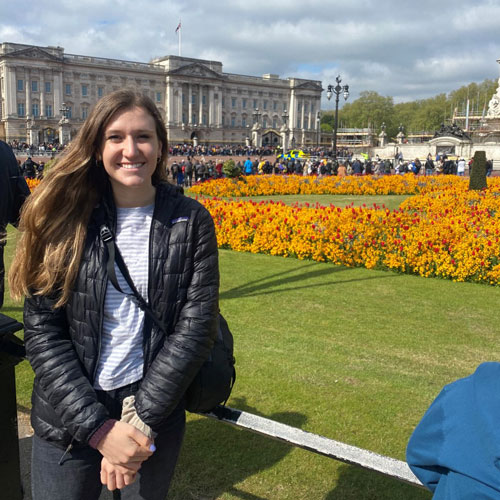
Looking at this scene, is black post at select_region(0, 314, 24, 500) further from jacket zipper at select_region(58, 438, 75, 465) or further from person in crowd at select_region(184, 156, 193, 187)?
person in crowd at select_region(184, 156, 193, 187)

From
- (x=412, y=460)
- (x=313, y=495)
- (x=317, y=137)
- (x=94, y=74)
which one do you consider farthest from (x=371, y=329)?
(x=317, y=137)

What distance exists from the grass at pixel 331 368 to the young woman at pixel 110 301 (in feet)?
4.02

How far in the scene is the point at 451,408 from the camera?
40.8 inches

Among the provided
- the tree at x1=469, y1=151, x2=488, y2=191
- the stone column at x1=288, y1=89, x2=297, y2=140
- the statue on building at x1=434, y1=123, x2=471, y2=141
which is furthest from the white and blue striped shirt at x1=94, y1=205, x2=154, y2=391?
the stone column at x1=288, y1=89, x2=297, y2=140

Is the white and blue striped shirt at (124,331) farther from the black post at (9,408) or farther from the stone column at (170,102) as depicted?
the stone column at (170,102)

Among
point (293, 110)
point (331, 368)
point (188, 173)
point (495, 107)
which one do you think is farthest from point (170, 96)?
point (331, 368)

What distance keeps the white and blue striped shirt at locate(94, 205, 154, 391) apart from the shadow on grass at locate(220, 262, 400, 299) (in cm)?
439

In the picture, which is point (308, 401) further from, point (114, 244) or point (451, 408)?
point (451, 408)

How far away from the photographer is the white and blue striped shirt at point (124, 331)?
1624mm

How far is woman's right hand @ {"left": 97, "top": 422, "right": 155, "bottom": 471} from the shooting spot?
150 centimetres

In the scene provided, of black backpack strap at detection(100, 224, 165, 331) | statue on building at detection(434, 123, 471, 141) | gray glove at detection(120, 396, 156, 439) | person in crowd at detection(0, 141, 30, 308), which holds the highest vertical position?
statue on building at detection(434, 123, 471, 141)

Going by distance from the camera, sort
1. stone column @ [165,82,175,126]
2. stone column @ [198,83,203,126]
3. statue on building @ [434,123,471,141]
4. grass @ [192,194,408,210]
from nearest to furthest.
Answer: grass @ [192,194,408,210], statue on building @ [434,123,471,141], stone column @ [165,82,175,126], stone column @ [198,83,203,126]

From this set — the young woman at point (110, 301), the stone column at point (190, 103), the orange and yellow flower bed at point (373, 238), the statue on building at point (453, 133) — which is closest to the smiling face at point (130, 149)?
the young woman at point (110, 301)

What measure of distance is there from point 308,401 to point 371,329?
1.64m
